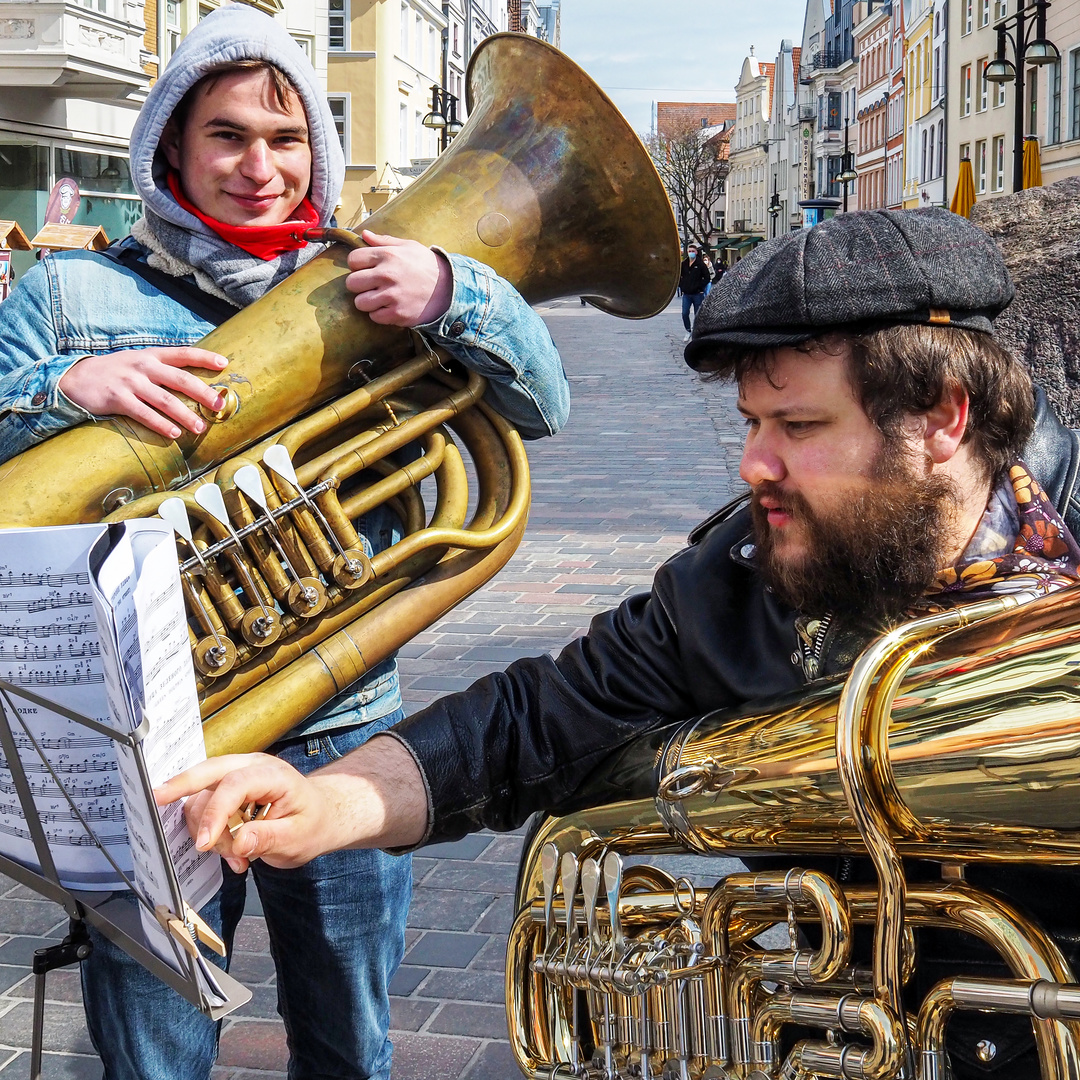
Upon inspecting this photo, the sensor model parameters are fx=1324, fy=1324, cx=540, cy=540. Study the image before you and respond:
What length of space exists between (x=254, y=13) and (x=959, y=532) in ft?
4.08

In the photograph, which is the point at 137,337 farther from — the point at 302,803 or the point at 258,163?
the point at 302,803

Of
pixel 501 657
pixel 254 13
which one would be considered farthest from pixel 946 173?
pixel 254 13

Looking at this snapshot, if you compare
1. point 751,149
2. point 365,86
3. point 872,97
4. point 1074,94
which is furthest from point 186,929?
point 751,149

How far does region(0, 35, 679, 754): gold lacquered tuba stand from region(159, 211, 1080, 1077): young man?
0.98 feet

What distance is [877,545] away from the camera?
4.75 ft

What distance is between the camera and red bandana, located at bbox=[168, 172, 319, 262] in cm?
190

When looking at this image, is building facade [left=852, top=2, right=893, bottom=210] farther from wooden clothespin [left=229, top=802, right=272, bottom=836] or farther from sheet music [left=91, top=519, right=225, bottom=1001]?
sheet music [left=91, top=519, right=225, bottom=1001]

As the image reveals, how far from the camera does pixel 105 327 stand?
1.84m

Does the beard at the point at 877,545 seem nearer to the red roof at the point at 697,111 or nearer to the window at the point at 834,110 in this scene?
the window at the point at 834,110

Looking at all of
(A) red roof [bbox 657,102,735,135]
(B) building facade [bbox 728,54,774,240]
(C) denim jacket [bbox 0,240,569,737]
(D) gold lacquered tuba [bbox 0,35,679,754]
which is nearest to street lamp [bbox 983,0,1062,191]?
(D) gold lacquered tuba [bbox 0,35,679,754]

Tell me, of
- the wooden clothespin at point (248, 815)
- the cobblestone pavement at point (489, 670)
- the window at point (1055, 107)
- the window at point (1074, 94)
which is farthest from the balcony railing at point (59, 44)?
the window at point (1055, 107)

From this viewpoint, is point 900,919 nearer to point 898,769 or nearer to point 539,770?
point 898,769

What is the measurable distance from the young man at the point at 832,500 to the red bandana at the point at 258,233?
0.72 m

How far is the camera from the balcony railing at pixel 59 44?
16.1 metres
